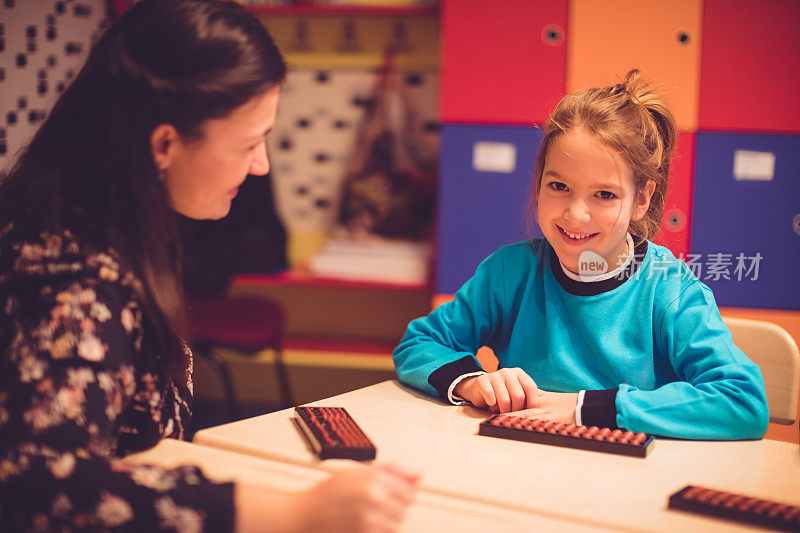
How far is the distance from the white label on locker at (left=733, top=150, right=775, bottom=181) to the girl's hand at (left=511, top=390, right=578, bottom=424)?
5.76 ft

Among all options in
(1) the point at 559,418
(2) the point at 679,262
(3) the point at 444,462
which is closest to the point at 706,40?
(2) the point at 679,262

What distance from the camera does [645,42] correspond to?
2600 mm

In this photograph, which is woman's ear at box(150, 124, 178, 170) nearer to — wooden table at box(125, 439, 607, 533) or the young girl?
wooden table at box(125, 439, 607, 533)

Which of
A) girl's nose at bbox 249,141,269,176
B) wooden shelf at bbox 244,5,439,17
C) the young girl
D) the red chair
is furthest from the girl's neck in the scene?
wooden shelf at bbox 244,5,439,17

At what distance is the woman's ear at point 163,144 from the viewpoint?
0.85 m

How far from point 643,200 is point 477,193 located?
136 cm

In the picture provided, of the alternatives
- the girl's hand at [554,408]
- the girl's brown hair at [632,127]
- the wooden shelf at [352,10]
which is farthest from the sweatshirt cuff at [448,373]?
the wooden shelf at [352,10]

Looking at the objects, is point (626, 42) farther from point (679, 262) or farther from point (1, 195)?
point (1, 195)

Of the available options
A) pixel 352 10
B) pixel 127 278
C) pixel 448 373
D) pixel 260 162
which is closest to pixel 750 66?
pixel 352 10

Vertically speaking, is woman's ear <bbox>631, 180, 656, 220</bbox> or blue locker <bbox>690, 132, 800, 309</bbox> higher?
woman's ear <bbox>631, 180, 656, 220</bbox>

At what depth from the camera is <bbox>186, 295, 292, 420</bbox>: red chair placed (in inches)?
107

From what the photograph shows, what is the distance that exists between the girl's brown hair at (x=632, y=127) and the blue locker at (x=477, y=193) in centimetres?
120

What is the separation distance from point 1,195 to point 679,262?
1.08 m

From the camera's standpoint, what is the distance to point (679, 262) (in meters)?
1.37
